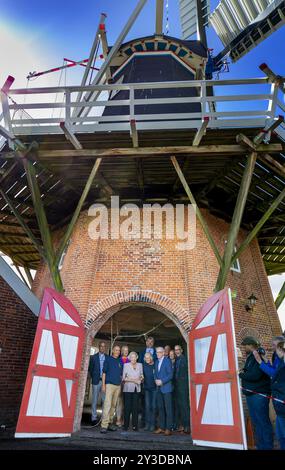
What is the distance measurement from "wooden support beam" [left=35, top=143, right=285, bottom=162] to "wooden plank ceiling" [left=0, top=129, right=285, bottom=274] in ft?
0.39

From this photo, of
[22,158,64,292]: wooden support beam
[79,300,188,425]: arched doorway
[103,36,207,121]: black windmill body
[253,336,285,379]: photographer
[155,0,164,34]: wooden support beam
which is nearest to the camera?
[253,336,285,379]: photographer

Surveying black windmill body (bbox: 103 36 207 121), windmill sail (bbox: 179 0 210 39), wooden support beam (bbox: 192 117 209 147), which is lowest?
wooden support beam (bbox: 192 117 209 147)

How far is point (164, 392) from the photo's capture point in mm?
6316

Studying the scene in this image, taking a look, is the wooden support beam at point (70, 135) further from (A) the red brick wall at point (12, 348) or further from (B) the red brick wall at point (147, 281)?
(A) the red brick wall at point (12, 348)

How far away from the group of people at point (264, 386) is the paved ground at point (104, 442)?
4.09ft

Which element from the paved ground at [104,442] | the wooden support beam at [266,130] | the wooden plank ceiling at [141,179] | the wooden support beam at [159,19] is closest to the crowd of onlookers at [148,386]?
the paved ground at [104,442]

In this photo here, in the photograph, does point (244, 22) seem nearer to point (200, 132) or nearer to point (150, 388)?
point (200, 132)

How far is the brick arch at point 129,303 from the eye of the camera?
7199mm

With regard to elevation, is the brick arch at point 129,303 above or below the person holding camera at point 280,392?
above

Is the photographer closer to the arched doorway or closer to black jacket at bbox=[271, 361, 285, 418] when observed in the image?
black jacket at bbox=[271, 361, 285, 418]

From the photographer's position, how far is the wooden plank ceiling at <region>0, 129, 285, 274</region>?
642cm

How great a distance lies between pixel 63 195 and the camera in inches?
342

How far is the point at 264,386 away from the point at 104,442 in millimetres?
2799

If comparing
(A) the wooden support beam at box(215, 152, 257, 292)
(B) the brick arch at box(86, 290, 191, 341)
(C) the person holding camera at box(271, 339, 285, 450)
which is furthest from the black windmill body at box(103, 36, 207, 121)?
(C) the person holding camera at box(271, 339, 285, 450)
